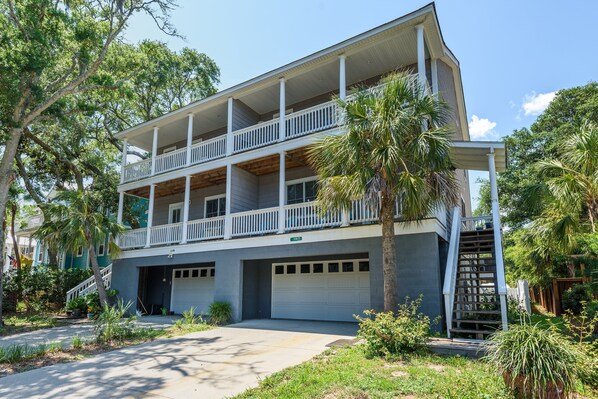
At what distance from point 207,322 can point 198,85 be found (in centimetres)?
2035

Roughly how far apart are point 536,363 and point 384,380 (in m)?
2.10

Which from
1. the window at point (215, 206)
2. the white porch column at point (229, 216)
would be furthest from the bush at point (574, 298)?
the window at point (215, 206)

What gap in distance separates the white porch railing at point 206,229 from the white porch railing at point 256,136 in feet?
9.53

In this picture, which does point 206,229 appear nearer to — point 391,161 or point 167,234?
point 167,234

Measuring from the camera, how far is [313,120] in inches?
498

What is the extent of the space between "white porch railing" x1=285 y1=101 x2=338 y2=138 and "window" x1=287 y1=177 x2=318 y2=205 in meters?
2.14

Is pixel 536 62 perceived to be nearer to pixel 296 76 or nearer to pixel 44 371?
pixel 296 76

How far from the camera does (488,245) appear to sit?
11.5 m

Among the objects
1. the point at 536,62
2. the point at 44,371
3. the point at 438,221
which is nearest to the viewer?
the point at 44,371

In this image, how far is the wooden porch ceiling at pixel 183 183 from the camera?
51.7ft

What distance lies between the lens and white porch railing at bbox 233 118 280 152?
45.3 feet

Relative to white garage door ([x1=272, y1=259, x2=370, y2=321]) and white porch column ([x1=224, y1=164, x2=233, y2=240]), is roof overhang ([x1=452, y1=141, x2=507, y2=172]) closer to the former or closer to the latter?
white garage door ([x1=272, y1=259, x2=370, y2=321])

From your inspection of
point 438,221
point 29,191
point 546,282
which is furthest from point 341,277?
point 29,191

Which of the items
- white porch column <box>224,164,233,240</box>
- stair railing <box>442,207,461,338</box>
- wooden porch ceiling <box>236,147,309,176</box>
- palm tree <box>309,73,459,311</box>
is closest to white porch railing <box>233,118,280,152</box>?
wooden porch ceiling <box>236,147,309,176</box>
